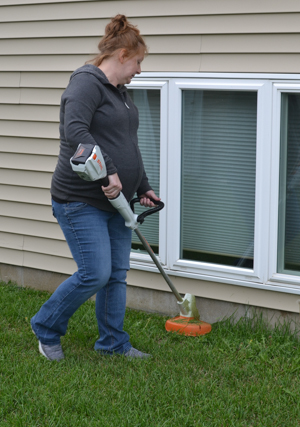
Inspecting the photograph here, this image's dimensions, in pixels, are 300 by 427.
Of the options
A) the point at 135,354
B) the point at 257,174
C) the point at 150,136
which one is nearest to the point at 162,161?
the point at 150,136

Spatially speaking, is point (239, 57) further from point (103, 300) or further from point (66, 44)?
point (103, 300)

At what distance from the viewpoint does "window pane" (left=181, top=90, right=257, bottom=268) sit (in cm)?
395

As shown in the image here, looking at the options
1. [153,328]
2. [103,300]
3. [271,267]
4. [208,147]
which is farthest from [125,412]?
[208,147]

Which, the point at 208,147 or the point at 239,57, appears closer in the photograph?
the point at 239,57

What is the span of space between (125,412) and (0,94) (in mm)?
3021

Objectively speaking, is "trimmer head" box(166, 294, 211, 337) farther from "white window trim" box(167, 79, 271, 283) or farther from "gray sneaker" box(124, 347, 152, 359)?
"gray sneaker" box(124, 347, 152, 359)

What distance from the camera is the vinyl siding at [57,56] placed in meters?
3.67

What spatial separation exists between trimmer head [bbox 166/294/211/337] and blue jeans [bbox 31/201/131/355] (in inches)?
17.9

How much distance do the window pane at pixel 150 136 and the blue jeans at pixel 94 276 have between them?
0.90 m

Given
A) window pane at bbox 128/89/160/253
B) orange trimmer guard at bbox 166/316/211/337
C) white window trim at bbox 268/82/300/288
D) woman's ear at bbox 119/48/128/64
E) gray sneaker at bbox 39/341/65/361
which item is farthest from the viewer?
window pane at bbox 128/89/160/253

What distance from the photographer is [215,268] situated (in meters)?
4.05

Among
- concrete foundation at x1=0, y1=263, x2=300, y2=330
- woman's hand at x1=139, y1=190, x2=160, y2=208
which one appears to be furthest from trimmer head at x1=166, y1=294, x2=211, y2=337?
woman's hand at x1=139, y1=190, x2=160, y2=208

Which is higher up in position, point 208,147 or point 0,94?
point 0,94

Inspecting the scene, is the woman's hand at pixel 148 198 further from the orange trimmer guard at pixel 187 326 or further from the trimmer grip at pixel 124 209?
the orange trimmer guard at pixel 187 326
